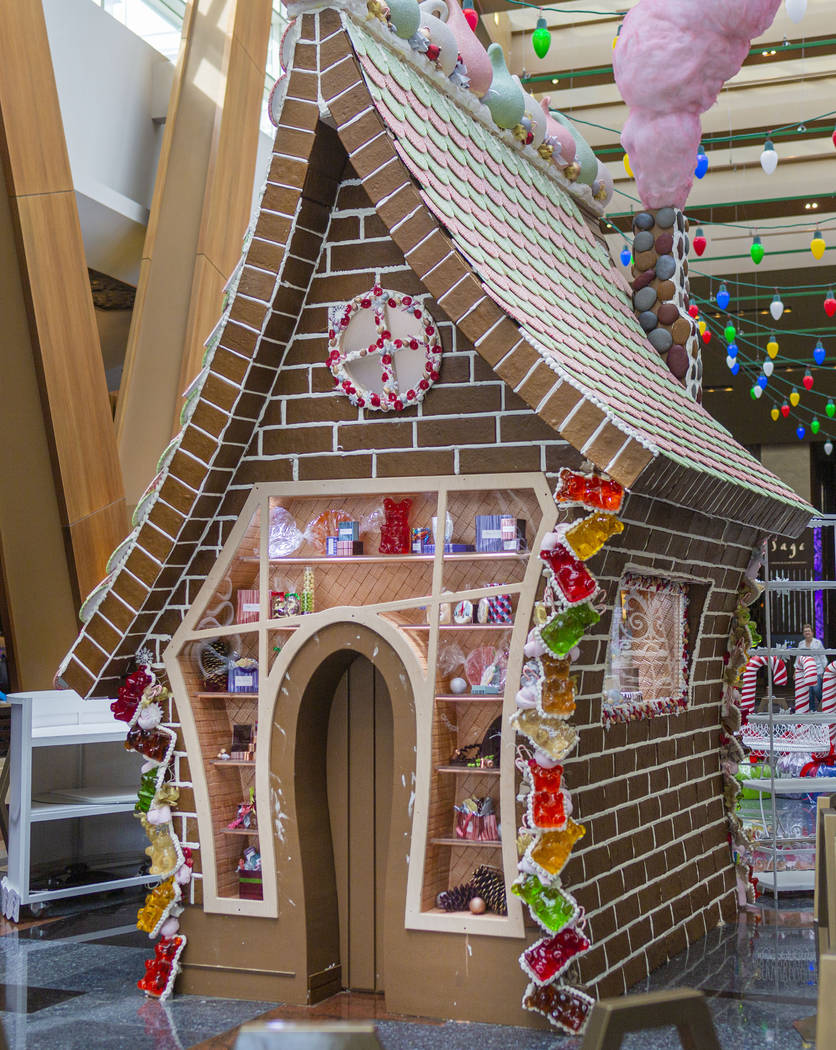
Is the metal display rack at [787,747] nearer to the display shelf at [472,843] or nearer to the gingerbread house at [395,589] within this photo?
the gingerbread house at [395,589]

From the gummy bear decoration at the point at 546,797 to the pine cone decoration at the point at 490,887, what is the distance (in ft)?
1.37

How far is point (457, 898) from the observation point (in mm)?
4879

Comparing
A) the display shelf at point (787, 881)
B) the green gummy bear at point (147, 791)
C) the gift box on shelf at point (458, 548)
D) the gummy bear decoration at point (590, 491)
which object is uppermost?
the gummy bear decoration at point (590, 491)

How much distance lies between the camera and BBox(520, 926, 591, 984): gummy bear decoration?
4.52 meters

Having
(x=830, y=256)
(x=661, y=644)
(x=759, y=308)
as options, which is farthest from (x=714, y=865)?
(x=759, y=308)

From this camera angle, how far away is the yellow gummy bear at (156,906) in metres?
5.21

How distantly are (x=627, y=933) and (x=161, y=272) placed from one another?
23.8 ft

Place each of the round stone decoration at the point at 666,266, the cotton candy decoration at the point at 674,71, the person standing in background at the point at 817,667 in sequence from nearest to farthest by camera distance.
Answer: the cotton candy decoration at the point at 674,71
the round stone decoration at the point at 666,266
the person standing in background at the point at 817,667

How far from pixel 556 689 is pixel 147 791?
74.2 inches

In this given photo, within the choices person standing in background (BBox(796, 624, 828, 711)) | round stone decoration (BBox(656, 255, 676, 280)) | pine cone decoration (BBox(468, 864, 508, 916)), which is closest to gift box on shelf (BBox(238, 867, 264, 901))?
pine cone decoration (BBox(468, 864, 508, 916))

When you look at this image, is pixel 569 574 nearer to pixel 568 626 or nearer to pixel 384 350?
pixel 568 626

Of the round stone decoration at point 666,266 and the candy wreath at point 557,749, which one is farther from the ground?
the round stone decoration at point 666,266

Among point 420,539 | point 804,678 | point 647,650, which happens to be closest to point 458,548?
point 420,539

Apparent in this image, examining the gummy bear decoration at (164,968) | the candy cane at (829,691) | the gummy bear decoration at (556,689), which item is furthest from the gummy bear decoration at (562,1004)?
the candy cane at (829,691)
